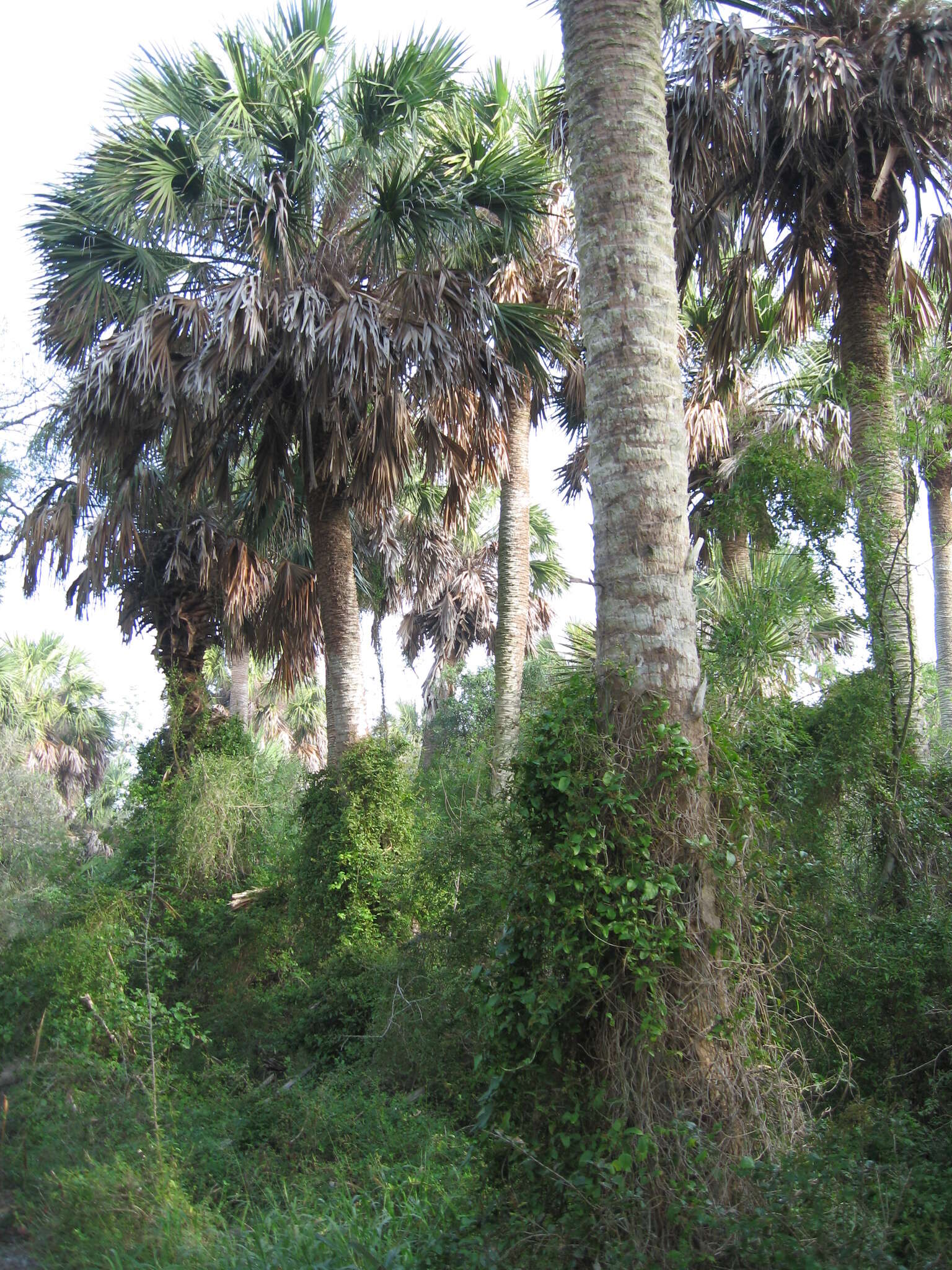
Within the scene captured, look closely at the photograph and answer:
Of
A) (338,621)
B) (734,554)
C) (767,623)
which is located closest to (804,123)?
(767,623)

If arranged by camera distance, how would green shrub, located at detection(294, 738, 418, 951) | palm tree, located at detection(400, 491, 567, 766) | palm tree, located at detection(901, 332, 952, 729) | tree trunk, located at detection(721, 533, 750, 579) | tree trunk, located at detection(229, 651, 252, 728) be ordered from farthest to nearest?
1. palm tree, located at detection(400, 491, 567, 766)
2. tree trunk, located at detection(229, 651, 252, 728)
3. tree trunk, located at detection(721, 533, 750, 579)
4. green shrub, located at detection(294, 738, 418, 951)
5. palm tree, located at detection(901, 332, 952, 729)

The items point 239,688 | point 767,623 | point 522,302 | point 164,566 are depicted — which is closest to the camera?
point 767,623

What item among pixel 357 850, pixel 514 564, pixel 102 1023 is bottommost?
pixel 102 1023

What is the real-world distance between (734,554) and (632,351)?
8.76 meters

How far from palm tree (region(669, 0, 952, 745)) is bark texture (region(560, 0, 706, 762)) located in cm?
387

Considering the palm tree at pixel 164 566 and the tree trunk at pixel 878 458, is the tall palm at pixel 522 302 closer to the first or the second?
the palm tree at pixel 164 566

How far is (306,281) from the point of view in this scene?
11.0 m

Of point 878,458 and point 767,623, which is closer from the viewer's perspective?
point 878,458

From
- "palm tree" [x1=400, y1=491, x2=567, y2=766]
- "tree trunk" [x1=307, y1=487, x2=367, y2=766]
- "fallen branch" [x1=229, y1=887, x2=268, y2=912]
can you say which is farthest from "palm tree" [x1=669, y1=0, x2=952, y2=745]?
"palm tree" [x1=400, y1=491, x2=567, y2=766]

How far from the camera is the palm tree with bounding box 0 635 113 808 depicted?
1032 inches

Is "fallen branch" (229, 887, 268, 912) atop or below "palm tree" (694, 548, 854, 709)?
below

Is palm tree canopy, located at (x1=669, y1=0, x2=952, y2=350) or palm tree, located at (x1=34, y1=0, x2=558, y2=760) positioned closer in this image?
palm tree canopy, located at (x1=669, y1=0, x2=952, y2=350)

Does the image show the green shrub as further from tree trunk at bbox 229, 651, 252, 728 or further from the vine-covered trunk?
tree trunk at bbox 229, 651, 252, 728

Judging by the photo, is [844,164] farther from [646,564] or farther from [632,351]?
[646,564]
